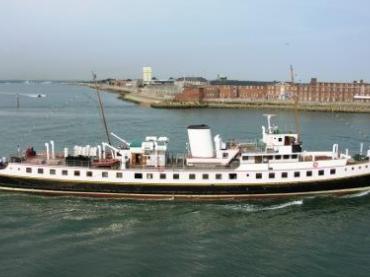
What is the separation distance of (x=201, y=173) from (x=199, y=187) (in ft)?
3.12

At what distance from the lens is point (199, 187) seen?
32.0m

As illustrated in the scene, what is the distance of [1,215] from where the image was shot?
96.1 feet

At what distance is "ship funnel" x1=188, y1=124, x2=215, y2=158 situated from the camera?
3309 cm

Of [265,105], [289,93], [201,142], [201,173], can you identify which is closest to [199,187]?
[201,173]

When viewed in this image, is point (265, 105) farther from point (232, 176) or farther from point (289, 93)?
point (232, 176)

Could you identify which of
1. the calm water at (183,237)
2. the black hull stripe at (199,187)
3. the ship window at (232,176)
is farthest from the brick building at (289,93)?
the calm water at (183,237)

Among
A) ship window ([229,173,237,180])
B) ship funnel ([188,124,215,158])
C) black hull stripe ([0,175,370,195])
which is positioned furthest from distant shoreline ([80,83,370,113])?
ship window ([229,173,237,180])

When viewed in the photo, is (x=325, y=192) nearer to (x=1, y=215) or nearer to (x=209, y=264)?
(x=209, y=264)

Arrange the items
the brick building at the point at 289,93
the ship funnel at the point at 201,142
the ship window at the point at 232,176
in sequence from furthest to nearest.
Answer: the brick building at the point at 289,93
the ship funnel at the point at 201,142
the ship window at the point at 232,176

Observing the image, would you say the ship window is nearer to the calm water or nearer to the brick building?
the calm water

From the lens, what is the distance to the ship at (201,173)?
32062 millimetres

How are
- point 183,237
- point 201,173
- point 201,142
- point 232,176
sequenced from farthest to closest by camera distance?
point 201,142 < point 232,176 < point 201,173 < point 183,237

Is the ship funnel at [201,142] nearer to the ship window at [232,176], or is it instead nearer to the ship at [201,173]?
the ship at [201,173]

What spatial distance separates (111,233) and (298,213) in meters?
11.8
